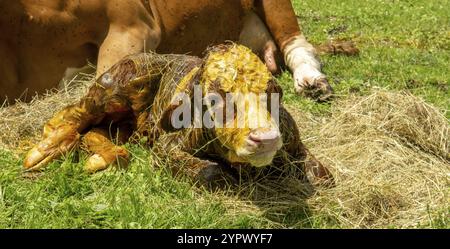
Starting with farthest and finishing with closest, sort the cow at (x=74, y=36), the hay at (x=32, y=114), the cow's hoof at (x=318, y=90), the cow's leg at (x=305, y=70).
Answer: the cow's leg at (x=305, y=70)
the cow's hoof at (x=318, y=90)
the cow at (x=74, y=36)
the hay at (x=32, y=114)

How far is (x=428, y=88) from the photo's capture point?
620cm

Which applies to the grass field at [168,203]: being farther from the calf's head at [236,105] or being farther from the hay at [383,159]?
the calf's head at [236,105]

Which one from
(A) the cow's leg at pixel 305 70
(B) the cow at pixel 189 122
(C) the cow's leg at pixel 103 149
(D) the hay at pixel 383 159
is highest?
(B) the cow at pixel 189 122

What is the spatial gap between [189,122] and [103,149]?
1.88ft


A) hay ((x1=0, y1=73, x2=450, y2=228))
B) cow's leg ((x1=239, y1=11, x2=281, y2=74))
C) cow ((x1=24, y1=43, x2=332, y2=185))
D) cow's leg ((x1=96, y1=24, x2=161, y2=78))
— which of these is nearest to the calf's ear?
cow ((x1=24, y1=43, x2=332, y2=185))

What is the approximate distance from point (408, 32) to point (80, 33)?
4.54 meters

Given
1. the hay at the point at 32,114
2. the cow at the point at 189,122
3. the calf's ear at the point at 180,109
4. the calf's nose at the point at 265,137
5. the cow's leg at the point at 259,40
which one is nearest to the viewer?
the calf's nose at the point at 265,137

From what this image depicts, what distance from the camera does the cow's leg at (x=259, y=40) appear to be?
658 centimetres

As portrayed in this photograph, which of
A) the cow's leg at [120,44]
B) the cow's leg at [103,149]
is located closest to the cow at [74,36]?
the cow's leg at [120,44]

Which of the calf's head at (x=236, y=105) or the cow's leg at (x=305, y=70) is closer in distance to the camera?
the calf's head at (x=236, y=105)

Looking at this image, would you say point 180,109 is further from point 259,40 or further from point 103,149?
point 259,40
